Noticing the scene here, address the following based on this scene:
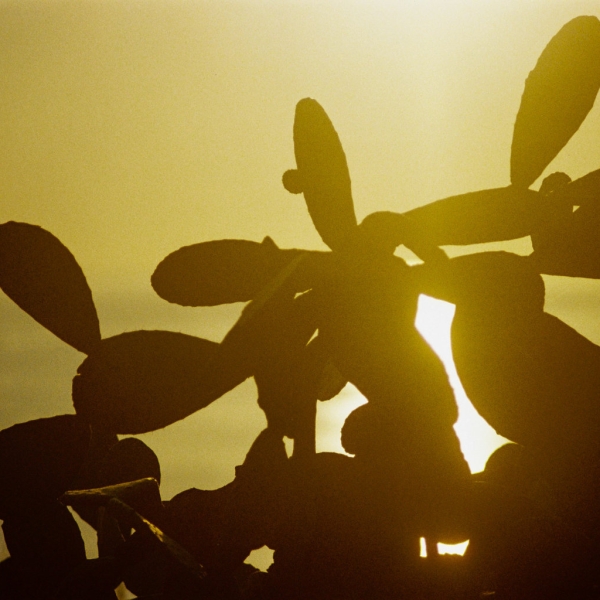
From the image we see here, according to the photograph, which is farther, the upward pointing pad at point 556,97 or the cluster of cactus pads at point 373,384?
the upward pointing pad at point 556,97

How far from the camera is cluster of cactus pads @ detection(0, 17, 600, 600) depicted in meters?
0.37

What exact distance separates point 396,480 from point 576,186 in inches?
9.4

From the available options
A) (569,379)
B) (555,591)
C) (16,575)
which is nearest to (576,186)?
(569,379)

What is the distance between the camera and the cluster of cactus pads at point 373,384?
366 millimetres

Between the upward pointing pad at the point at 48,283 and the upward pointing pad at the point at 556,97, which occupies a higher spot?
the upward pointing pad at the point at 556,97

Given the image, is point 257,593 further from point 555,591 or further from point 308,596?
point 555,591

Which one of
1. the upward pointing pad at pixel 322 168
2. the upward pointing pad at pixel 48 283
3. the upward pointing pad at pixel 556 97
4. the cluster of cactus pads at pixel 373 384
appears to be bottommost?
A: the cluster of cactus pads at pixel 373 384

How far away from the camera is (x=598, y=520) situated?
0.43m

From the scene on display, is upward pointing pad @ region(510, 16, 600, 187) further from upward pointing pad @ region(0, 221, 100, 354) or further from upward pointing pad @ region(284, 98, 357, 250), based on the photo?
upward pointing pad @ region(0, 221, 100, 354)

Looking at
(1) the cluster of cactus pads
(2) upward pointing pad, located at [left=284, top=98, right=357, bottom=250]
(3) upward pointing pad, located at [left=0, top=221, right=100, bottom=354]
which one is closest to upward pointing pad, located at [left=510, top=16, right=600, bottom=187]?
(1) the cluster of cactus pads

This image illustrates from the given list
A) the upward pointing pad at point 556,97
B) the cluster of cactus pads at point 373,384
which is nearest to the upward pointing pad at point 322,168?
the cluster of cactus pads at point 373,384

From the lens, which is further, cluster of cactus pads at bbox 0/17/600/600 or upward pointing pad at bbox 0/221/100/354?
upward pointing pad at bbox 0/221/100/354

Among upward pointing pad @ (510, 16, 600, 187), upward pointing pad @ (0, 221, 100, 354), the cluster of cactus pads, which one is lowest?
the cluster of cactus pads

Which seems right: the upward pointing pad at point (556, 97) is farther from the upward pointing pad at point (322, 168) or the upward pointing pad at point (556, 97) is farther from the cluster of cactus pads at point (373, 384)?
the upward pointing pad at point (322, 168)
